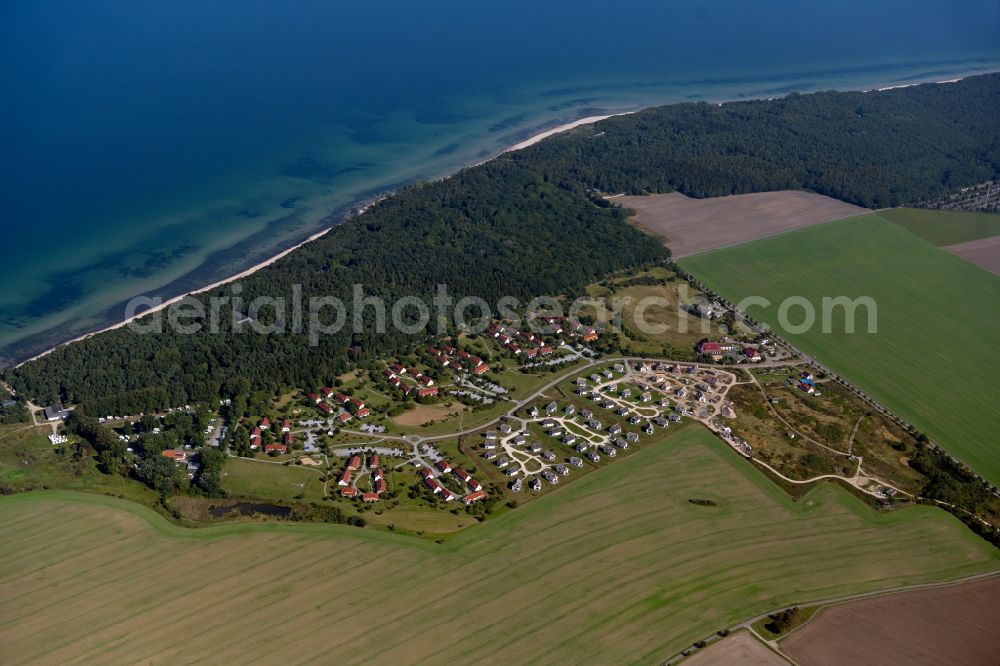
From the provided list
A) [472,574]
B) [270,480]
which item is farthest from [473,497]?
[270,480]

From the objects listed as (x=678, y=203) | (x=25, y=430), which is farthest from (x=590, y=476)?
(x=678, y=203)

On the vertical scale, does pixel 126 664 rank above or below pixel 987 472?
above

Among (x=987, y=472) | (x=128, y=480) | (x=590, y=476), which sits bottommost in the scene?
(x=987, y=472)

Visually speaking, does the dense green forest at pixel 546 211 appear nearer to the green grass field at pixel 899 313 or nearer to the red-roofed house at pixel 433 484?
the green grass field at pixel 899 313

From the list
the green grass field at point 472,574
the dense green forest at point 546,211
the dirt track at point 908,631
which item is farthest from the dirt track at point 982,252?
the dirt track at point 908,631

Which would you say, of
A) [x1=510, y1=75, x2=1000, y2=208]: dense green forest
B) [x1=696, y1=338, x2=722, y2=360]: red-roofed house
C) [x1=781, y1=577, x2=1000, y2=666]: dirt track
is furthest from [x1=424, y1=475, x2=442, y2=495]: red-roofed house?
[x1=510, y1=75, x2=1000, y2=208]: dense green forest

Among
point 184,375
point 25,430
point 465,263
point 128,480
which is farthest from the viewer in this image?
point 465,263

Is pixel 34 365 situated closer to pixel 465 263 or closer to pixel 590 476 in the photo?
pixel 465 263

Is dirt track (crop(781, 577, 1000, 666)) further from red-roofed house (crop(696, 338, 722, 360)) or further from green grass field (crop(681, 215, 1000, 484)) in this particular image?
red-roofed house (crop(696, 338, 722, 360))
